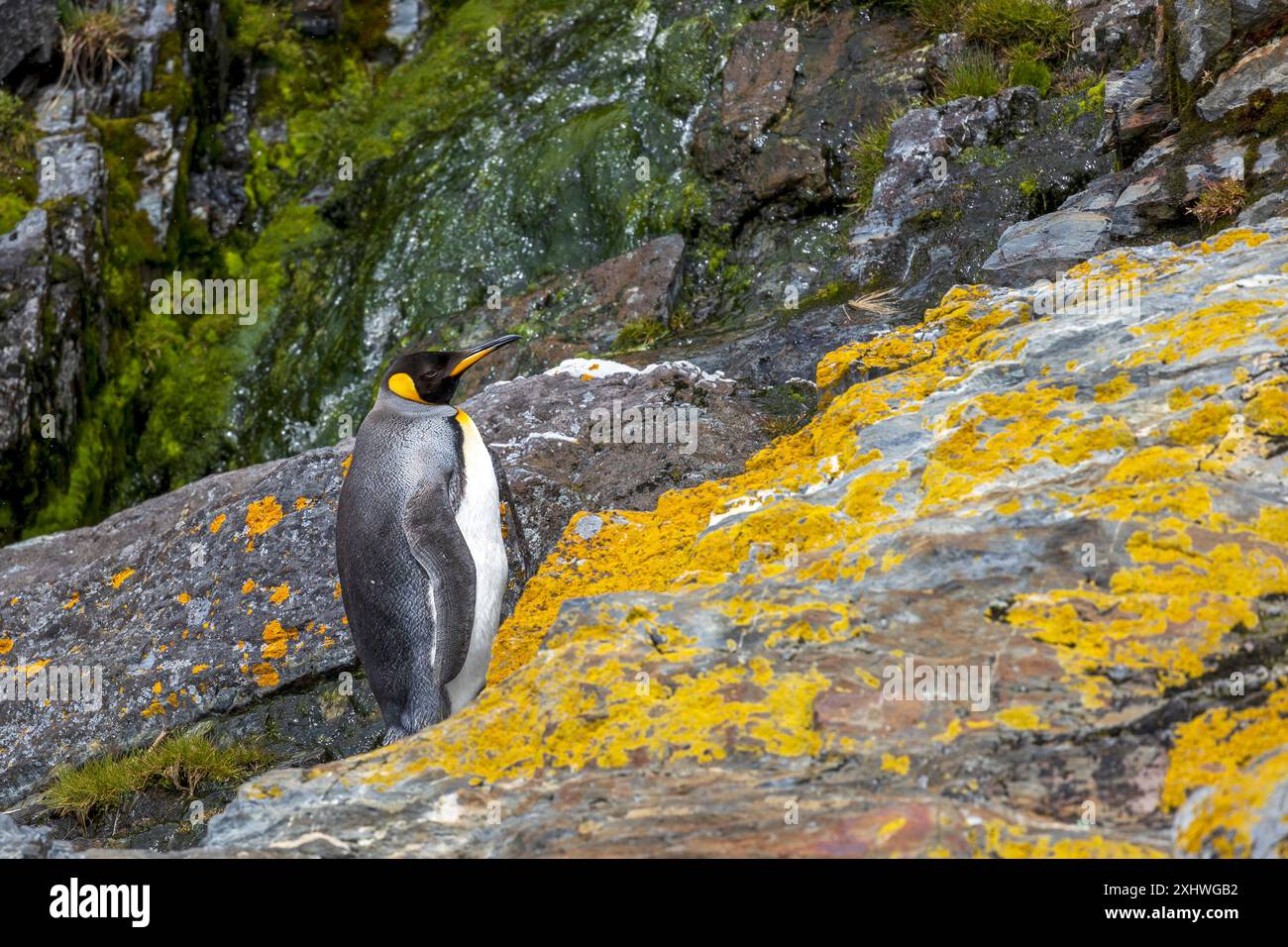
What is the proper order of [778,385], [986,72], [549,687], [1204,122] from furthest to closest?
[986,72] < [778,385] < [1204,122] < [549,687]

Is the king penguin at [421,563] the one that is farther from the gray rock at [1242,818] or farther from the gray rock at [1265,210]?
the gray rock at [1265,210]

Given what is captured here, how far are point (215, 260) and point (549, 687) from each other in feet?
36.0

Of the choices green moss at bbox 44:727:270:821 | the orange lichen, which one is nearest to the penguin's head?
the orange lichen

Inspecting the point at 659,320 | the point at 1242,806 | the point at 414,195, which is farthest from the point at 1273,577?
the point at 414,195

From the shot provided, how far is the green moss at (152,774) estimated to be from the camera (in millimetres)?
6383

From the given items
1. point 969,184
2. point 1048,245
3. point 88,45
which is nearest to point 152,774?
point 1048,245

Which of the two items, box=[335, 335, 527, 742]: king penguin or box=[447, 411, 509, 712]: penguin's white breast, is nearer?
box=[335, 335, 527, 742]: king penguin

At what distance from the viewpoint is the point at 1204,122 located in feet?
23.4

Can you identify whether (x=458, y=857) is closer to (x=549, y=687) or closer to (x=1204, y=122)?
(x=549, y=687)

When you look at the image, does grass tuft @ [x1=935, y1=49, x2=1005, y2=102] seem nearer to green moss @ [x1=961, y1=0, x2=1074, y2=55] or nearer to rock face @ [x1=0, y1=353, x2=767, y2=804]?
green moss @ [x1=961, y1=0, x2=1074, y2=55]

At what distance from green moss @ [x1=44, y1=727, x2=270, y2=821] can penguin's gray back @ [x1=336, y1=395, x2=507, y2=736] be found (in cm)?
89

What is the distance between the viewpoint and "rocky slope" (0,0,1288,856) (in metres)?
3.73

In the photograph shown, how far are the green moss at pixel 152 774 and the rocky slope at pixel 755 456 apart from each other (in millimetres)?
112

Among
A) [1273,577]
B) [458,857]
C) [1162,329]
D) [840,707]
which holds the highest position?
[1162,329]
